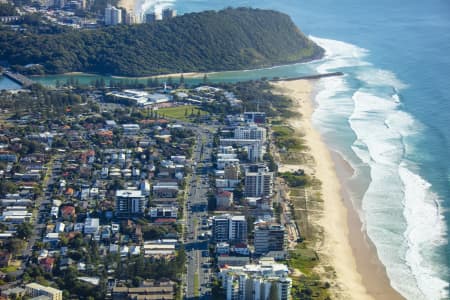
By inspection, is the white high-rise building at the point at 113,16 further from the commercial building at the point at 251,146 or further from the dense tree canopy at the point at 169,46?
the commercial building at the point at 251,146

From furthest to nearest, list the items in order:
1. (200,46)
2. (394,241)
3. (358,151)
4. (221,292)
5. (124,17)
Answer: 1. (124,17)
2. (200,46)
3. (358,151)
4. (394,241)
5. (221,292)

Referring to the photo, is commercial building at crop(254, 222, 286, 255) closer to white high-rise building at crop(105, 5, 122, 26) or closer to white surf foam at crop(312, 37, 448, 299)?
white surf foam at crop(312, 37, 448, 299)

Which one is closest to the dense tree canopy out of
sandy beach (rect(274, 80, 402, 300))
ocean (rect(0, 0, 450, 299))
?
ocean (rect(0, 0, 450, 299))

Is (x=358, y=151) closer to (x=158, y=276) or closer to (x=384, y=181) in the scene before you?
(x=384, y=181)

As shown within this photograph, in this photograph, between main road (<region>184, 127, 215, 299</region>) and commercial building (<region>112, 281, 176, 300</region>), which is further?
main road (<region>184, 127, 215, 299</region>)

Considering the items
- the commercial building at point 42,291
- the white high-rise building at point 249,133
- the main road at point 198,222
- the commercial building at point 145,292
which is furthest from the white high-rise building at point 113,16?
the commercial building at point 42,291

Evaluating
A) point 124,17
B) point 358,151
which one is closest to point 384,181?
point 358,151
